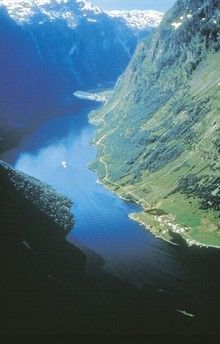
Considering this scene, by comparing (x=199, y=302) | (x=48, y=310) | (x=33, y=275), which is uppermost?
(x=199, y=302)

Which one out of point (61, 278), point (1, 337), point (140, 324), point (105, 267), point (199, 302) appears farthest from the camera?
point (105, 267)

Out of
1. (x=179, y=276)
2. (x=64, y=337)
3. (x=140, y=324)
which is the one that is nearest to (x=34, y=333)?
(x=64, y=337)

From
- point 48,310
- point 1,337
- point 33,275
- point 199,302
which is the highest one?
point 199,302

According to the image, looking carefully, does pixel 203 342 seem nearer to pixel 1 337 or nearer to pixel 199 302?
pixel 199 302

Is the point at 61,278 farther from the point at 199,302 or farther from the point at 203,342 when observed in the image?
the point at 203,342

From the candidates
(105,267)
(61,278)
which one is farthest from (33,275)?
(105,267)

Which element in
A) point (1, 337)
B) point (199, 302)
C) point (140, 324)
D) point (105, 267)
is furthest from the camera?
point (105, 267)

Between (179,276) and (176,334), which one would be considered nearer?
(176,334)

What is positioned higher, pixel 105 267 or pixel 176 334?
pixel 105 267

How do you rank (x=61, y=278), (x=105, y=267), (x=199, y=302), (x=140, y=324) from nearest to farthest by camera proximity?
(x=140, y=324)
(x=199, y=302)
(x=61, y=278)
(x=105, y=267)
